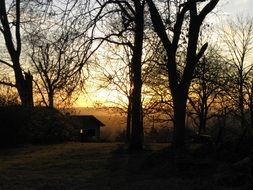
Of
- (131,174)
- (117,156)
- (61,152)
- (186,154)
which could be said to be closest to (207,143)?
(186,154)

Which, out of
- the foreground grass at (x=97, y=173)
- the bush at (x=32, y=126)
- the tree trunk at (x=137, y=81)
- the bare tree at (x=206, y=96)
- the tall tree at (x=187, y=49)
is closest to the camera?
the foreground grass at (x=97, y=173)

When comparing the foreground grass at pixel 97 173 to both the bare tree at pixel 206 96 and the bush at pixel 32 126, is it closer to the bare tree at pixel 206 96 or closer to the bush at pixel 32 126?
the bush at pixel 32 126

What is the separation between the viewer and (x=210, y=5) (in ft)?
65.4

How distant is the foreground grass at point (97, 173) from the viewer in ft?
44.6

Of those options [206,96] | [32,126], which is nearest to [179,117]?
[32,126]

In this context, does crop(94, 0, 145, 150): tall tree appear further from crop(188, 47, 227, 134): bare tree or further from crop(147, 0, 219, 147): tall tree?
crop(188, 47, 227, 134): bare tree

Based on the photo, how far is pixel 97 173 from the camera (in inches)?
648

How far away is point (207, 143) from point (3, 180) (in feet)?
21.5

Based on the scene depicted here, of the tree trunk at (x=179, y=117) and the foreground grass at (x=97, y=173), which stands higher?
the tree trunk at (x=179, y=117)

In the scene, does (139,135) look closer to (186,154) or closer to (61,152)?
(61,152)

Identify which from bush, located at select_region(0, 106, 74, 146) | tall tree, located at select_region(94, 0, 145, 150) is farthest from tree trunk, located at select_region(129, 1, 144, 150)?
bush, located at select_region(0, 106, 74, 146)

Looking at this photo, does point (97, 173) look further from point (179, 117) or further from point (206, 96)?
point (206, 96)

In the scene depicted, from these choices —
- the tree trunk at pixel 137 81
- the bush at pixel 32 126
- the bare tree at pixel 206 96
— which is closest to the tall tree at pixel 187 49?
the tree trunk at pixel 137 81

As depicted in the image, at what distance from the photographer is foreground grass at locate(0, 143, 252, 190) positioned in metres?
13.6
